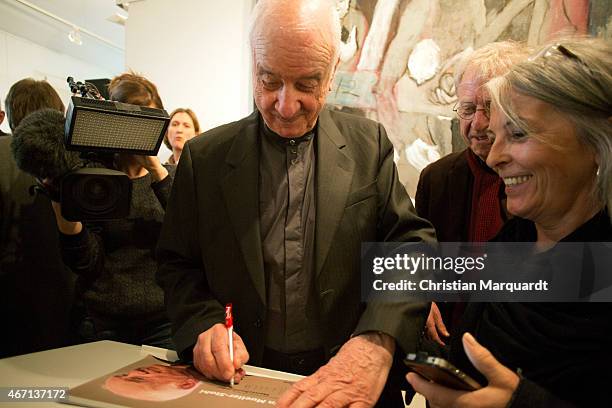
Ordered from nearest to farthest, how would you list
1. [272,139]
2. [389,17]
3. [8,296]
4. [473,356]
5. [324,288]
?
[473,356], [324,288], [272,139], [8,296], [389,17]

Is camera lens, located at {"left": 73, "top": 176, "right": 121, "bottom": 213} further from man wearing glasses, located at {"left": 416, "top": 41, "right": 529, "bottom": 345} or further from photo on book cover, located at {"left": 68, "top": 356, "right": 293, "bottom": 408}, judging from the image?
man wearing glasses, located at {"left": 416, "top": 41, "right": 529, "bottom": 345}

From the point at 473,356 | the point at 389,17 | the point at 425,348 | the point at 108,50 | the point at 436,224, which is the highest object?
the point at 108,50

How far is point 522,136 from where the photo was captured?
0.80m

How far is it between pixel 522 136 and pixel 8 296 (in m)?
1.41

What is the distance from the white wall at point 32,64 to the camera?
451 centimetres

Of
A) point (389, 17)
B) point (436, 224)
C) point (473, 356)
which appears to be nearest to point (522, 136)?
point (473, 356)

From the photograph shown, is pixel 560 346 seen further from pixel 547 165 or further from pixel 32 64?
pixel 32 64

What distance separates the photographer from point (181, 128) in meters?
2.96

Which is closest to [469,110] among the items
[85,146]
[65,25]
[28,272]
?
[85,146]

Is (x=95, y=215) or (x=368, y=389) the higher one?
(x=95, y=215)

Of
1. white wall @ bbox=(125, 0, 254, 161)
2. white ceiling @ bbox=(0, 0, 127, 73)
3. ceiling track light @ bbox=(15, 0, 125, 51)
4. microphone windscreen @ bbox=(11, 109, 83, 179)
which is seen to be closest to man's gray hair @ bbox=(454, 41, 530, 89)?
microphone windscreen @ bbox=(11, 109, 83, 179)

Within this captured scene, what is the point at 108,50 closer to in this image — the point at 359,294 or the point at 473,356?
the point at 359,294

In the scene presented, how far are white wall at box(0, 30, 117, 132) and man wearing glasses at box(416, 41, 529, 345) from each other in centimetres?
397

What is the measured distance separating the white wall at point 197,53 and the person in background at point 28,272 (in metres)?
1.82
